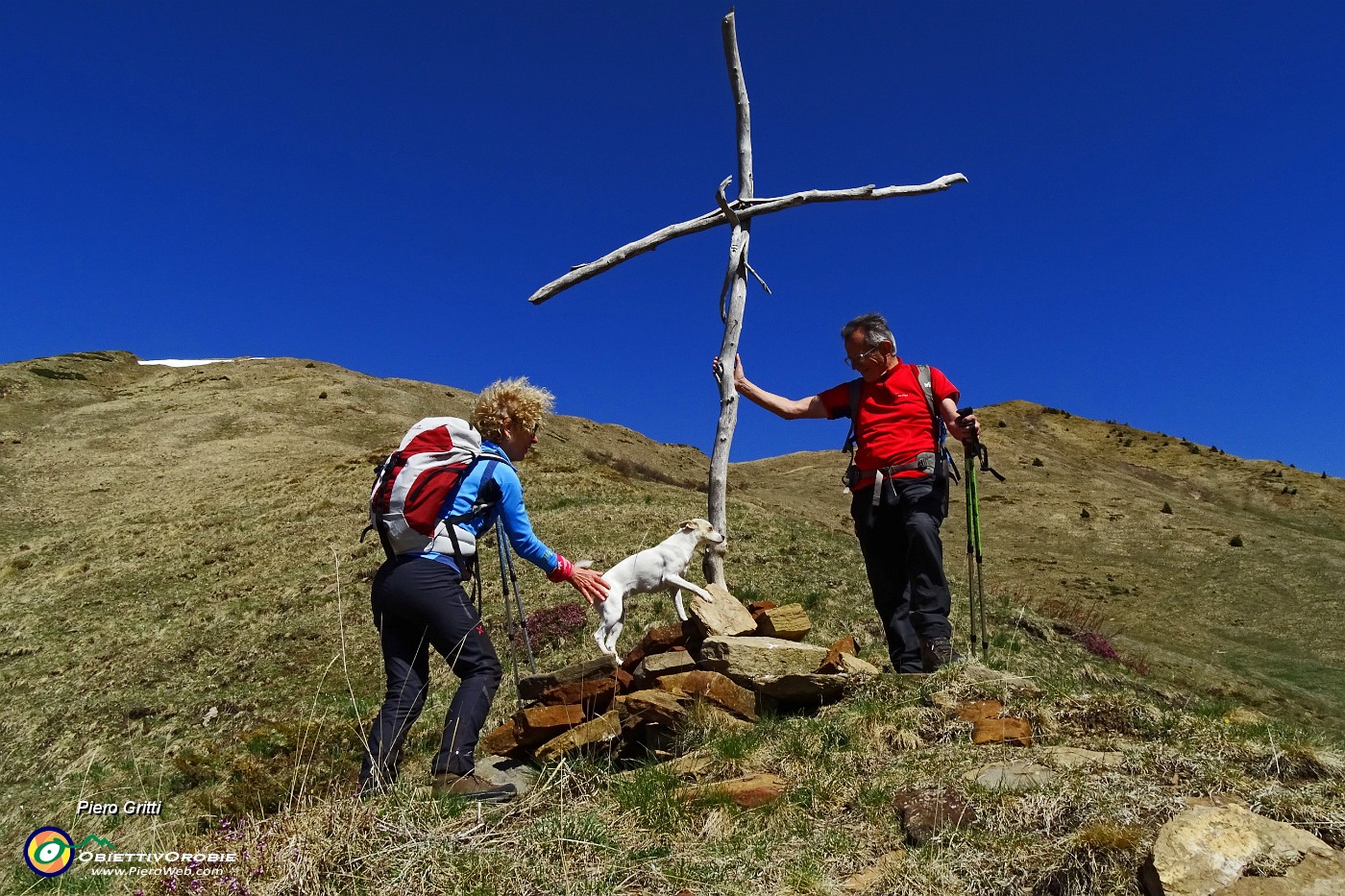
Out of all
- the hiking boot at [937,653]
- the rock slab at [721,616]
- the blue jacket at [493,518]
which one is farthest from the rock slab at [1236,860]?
the rock slab at [721,616]

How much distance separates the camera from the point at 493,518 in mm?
5348

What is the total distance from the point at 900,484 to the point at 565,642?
7.81 meters

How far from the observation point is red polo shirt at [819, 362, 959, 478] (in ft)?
23.0

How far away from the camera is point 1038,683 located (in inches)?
246

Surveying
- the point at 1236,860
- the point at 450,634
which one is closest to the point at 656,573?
the point at 450,634

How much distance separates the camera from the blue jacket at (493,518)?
5102 mm

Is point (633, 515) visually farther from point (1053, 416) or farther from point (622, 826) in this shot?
point (1053, 416)

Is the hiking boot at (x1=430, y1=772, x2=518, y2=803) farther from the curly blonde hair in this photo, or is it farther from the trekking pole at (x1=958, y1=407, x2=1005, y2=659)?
the trekking pole at (x1=958, y1=407, x2=1005, y2=659)

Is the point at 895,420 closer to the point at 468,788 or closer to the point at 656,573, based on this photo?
the point at 656,573

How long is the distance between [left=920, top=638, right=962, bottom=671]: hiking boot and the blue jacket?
3337 millimetres

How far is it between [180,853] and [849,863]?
10.6 feet

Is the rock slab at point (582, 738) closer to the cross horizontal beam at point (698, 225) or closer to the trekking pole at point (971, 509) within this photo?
the trekking pole at point (971, 509)

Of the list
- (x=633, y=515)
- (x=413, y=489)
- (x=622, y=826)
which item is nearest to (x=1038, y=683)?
(x=622, y=826)

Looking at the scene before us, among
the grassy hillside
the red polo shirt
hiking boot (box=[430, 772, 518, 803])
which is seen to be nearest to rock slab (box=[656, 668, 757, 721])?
the grassy hillside
